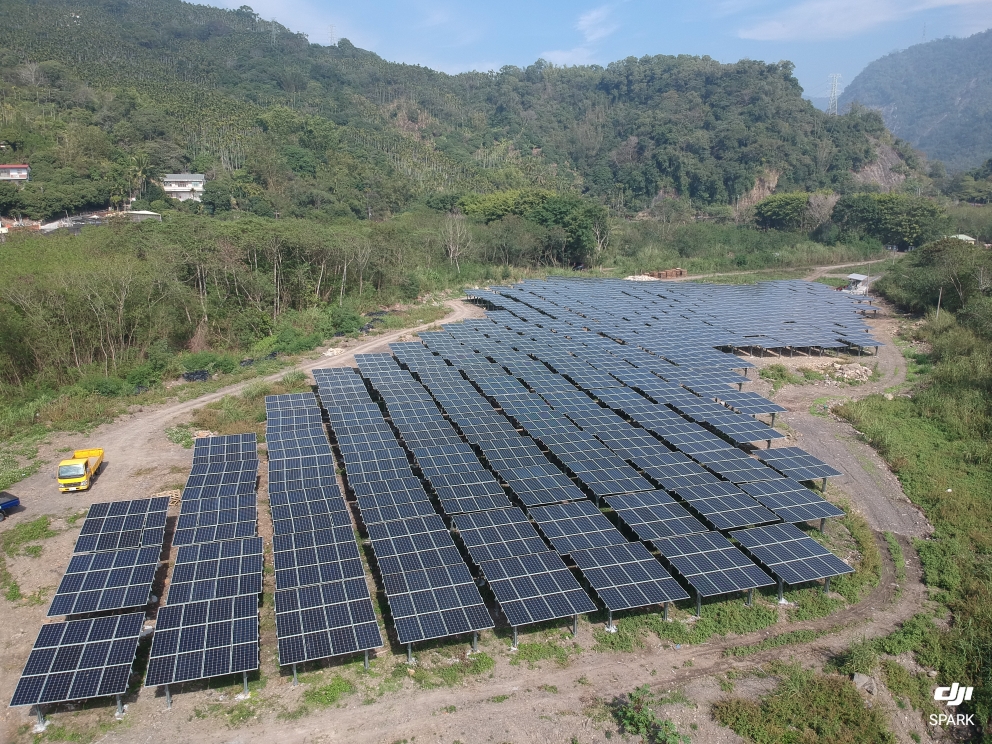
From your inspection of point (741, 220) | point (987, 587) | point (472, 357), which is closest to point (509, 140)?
point (741, 220)

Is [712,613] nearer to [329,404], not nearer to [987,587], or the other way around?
[987,587]

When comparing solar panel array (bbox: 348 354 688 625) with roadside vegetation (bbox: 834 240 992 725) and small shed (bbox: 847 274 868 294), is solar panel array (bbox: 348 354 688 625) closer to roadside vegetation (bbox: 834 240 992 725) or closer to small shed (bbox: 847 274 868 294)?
roadside vegetation (bbox: 834 240 992 725)

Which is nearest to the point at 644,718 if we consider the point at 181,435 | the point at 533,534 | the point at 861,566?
the point at 533,534

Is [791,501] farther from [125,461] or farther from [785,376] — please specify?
[125,461]

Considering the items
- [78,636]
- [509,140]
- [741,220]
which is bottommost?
[78,636]

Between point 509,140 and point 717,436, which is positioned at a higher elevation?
point 509,140

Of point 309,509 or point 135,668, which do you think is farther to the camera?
point 309,509

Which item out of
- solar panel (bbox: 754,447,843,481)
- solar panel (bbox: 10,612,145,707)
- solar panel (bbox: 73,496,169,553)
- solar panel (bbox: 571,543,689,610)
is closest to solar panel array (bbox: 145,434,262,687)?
solar panel (bbox: 10,612,145,707)
